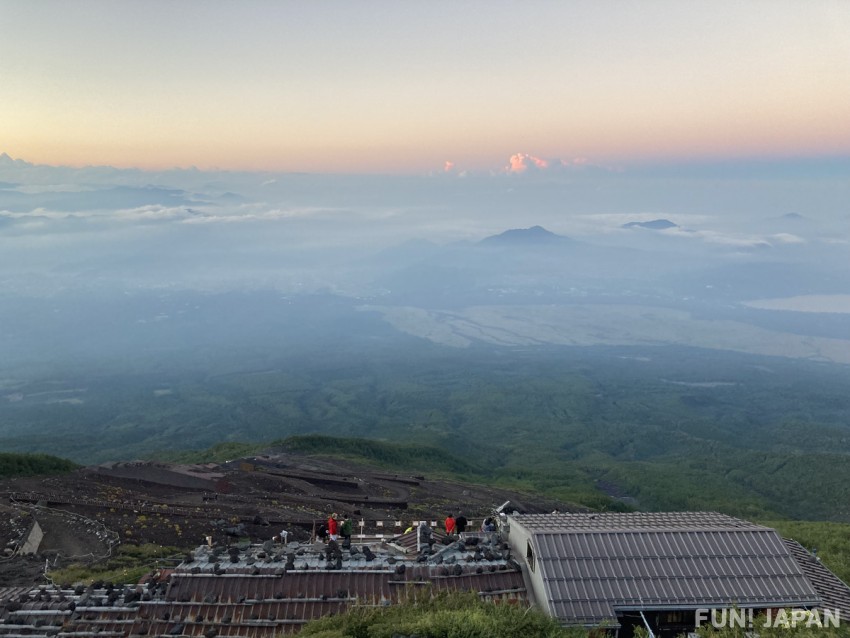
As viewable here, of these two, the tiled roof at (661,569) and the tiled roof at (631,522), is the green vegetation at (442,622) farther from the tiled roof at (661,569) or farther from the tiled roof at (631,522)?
the tiled roof at (631,522)

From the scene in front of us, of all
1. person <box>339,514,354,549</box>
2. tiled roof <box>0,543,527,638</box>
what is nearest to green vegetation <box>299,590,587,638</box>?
tiled roof <box>0,543,527,638</box>

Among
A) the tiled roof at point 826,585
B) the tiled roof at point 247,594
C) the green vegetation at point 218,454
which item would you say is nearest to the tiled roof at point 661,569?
the tiled roof at point 826,585

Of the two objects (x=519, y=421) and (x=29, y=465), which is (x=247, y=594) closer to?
(x=29, y=465)

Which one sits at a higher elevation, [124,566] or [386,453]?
[124,566]

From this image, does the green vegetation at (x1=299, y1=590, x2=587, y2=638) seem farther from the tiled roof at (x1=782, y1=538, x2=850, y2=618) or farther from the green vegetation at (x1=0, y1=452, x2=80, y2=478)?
the green vegetation at (x1=0, y1=452, x2=80, y2=478)

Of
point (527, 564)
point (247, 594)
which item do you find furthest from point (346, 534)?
point (527, 564)

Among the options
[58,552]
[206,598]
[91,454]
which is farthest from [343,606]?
[91,454]

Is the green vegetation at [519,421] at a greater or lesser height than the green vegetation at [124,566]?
lesser
